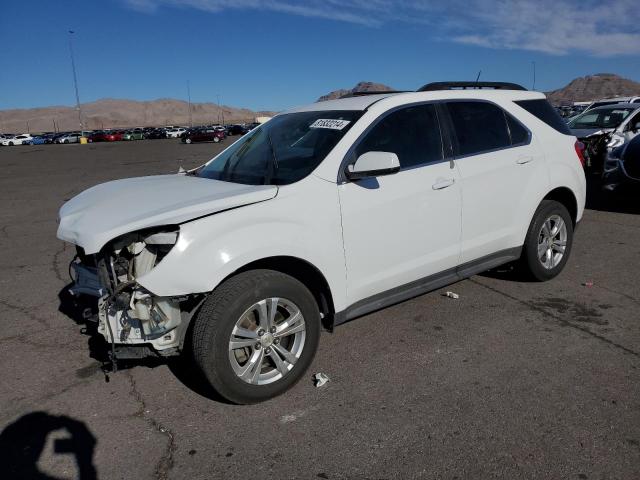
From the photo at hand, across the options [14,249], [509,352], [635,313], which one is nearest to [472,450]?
[509,352]

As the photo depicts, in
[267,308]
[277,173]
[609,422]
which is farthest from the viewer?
[277,173]

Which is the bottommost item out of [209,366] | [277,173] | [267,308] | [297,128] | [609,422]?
[609,422]

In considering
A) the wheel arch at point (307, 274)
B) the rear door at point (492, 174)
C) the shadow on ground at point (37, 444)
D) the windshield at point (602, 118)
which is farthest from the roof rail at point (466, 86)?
the windshield at point (602, 118)

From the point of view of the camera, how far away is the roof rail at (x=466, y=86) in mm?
4586

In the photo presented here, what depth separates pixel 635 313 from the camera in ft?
14.8

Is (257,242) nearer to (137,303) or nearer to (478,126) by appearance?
(137,303)

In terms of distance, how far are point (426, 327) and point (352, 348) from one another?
0.72m

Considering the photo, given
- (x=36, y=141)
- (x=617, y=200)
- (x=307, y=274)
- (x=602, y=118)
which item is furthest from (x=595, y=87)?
(x=307, y=274)

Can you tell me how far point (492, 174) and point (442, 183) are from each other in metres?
0.64

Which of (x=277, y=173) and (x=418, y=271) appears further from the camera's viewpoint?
(x=418, y=271)

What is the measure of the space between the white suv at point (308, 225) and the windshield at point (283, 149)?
2 centimetres

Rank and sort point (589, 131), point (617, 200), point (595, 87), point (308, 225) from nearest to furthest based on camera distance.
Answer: point (308, 225), point (617, 200), point (589, 131), point (595, 87)

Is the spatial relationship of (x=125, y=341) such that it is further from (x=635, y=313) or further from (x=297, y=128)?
(x=635, y=313)

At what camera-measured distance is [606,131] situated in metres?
11.5
